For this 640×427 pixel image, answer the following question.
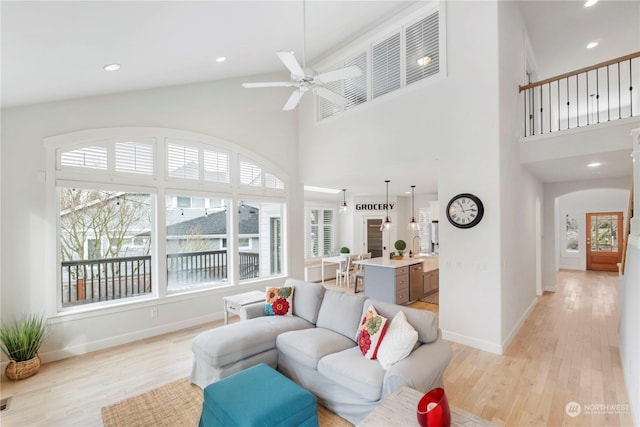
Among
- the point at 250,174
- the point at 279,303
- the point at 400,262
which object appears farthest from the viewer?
the point at 400,262

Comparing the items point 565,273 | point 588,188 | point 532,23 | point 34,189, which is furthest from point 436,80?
point 565,273

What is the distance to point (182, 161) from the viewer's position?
4871 millimetres

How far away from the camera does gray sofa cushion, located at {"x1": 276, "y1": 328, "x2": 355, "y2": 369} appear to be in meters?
2.75

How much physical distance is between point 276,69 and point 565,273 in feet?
34.8

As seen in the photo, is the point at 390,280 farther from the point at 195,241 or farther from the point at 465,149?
the point at 195,241

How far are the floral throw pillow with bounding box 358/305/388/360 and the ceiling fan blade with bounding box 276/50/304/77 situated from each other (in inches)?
95.2

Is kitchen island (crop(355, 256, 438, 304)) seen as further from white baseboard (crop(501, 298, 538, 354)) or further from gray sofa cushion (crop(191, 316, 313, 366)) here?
gray sofa cushion (crop(191, 316, 313, 366))

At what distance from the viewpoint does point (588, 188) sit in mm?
6660

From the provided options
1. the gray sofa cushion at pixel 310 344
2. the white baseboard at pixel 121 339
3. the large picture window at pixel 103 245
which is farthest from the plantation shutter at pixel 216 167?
the gray sofa cushion at pixel 310 344

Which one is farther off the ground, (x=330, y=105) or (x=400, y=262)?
(x=330, y=105)

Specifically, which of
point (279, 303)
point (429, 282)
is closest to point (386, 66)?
point (279, 303)

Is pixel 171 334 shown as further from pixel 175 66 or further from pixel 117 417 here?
pixel 175 66

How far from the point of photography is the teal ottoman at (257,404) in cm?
195

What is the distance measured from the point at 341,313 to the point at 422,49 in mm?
4120
